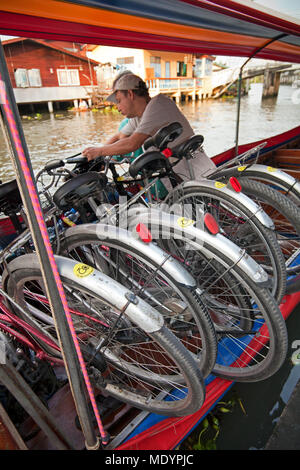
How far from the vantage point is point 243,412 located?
1.58 meters

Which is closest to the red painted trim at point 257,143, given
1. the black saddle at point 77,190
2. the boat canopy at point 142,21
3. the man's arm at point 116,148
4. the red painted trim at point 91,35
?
the red painted trim at point 91,35

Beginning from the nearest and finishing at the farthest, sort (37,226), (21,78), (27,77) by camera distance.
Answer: (37,226), (21,78), (27,77)

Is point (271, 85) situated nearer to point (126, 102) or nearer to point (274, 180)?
point (126, 102)

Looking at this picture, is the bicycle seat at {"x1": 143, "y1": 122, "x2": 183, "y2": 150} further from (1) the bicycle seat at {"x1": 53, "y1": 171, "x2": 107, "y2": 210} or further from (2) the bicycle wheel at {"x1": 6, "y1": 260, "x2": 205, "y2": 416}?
(2) the bicycle wheel at {"x1": 6, "y1": 260, "x2": 205, "y2": 416}

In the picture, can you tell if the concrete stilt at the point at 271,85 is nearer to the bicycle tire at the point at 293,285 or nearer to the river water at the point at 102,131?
the river water at the point at 102,131

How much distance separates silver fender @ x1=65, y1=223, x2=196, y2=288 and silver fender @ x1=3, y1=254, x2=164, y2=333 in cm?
19

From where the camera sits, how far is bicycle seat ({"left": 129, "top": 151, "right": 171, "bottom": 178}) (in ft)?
5.56

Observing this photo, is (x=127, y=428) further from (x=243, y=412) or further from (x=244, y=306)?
(x=244, y=306)

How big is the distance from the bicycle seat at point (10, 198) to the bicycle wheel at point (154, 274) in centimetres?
31

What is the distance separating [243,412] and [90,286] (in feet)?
4.04

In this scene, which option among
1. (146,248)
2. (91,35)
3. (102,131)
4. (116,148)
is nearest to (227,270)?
(146,248)

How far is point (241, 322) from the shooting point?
173cm

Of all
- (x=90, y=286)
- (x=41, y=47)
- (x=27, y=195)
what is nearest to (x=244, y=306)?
(x=90, y=286)

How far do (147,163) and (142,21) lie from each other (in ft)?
2.92
